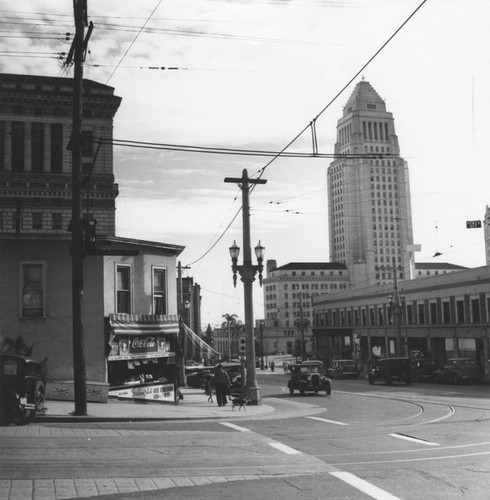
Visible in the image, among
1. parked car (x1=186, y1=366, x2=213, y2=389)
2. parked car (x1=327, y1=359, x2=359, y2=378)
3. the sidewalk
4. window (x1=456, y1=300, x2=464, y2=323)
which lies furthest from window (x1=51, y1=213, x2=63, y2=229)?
the sidewalk

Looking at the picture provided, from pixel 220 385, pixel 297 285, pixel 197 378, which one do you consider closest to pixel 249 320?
pixel 220 385

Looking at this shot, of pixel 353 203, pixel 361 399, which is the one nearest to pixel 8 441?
pixel 361 399

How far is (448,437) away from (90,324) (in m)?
13.5

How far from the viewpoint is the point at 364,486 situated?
31.0 feet

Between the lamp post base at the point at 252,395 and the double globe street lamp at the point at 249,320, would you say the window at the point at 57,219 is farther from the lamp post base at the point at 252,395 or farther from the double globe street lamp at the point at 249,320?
the lamp post base at the point at 252,395

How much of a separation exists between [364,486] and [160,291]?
1832 centimetres

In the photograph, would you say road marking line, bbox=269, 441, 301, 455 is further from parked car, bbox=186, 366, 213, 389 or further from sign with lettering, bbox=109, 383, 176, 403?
parked car, bbox=186, 366, 213, 389

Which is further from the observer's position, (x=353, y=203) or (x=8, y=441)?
(x=353, y=203)

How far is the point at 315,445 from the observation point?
13.9 metres

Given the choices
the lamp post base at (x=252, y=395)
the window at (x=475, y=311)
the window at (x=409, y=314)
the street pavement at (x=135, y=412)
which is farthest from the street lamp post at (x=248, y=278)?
the window at (x=409, y=314)

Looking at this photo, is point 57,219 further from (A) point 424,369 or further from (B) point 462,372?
(B) point 462,372

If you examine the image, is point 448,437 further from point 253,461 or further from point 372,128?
point 372,128

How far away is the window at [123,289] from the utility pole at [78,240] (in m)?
5.60

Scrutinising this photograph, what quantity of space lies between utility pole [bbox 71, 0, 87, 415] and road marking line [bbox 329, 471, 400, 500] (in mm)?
10112
